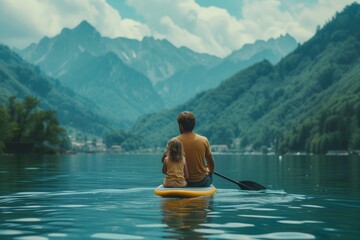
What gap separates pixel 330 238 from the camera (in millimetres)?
17438

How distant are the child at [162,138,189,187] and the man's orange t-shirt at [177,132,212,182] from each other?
1.73 feet

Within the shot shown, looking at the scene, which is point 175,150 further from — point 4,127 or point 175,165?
point 4,127

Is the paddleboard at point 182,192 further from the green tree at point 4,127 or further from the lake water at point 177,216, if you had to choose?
the green tree at point 4,127

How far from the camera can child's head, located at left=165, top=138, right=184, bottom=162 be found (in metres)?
27.1

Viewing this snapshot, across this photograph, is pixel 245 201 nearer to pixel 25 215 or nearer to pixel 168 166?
pixel 168 166

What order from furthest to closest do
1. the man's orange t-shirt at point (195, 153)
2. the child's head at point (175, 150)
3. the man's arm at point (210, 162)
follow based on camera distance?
the man's arm at point (210, 162) → the man's orange t-shirt at point (195, 153) → the child's head at point (175, 150)

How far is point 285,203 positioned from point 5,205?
531 inches

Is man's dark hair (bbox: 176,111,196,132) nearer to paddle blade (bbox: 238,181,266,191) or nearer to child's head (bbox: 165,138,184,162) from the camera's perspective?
child's head (bbox: 165,138,184,162)

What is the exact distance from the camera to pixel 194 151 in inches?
1107

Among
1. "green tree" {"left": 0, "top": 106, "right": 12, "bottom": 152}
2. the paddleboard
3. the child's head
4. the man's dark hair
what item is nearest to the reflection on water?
the paddleboard

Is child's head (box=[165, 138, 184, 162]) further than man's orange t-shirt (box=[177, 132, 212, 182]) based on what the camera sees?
No

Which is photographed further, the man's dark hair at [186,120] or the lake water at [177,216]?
the man's dark hair at [186,120]

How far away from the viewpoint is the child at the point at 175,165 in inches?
1072

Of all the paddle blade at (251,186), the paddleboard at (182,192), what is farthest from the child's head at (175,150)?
the paddle blade at (251,186)
